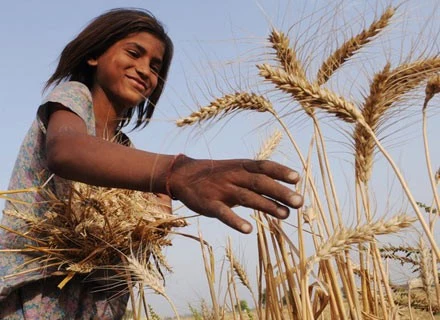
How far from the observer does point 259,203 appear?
2.72 feet

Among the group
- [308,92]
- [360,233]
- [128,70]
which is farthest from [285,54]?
[128,70]

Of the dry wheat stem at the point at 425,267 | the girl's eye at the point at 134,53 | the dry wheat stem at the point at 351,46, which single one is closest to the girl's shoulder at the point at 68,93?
the girl's eye at the point at 134,53

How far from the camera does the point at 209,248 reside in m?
1.90

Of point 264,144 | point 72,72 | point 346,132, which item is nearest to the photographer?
point 346,132

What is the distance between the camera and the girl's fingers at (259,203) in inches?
32.7

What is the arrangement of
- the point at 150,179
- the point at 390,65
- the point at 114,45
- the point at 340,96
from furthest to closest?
1. the point at 114,45
2. the point at 390,65
3. the point at 340,96
4. the point at 150,179

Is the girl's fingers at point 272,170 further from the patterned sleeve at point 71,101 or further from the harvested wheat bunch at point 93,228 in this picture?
the harvested wheat bunch at point 93,228

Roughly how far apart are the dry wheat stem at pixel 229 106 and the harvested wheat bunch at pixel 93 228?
64 cm

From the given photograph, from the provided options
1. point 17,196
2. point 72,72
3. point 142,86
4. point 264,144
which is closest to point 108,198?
point 17,196

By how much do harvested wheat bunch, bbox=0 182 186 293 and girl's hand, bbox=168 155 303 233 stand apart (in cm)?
79

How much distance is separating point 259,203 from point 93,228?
0.93 metres

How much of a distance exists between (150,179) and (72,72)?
1273 mm

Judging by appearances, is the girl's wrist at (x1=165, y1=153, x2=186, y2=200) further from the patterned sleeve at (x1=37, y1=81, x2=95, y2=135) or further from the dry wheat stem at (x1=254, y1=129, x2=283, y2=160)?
the dry wheat stem at (x1=254, y1=129, x2=283, y2=160)

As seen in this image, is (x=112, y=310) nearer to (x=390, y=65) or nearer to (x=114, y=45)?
(x=114, y=45)
